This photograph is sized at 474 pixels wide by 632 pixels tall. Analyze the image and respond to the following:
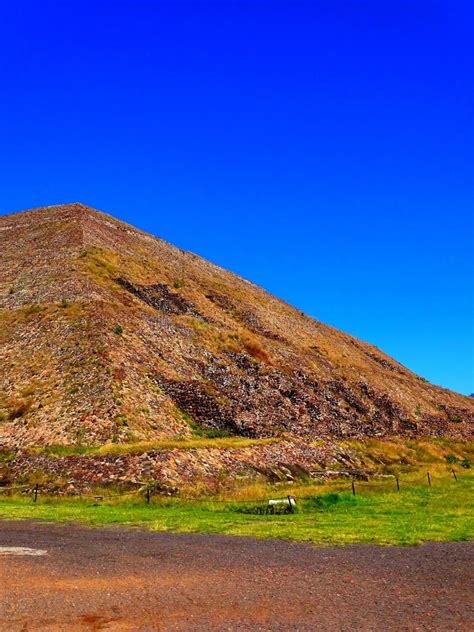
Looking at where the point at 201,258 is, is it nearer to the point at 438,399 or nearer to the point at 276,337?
the point at 276,337

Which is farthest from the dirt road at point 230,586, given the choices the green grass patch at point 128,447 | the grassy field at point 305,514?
the green grass patch at point 128,447

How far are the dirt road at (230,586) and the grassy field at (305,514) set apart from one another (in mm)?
1875

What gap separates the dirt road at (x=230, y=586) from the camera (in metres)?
9.38

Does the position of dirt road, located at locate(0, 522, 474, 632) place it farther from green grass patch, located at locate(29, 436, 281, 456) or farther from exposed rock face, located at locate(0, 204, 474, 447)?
exposed rock face, located at locate(0, 204, 474, 447)

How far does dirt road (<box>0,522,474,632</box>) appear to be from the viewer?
938 centimetres

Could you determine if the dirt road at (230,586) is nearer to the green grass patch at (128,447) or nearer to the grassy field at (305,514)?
the grassy field at (305,514)

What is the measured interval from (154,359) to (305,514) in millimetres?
23661

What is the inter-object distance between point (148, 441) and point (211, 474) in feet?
16.0

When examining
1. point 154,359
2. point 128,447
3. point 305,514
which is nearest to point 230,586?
point 305,514

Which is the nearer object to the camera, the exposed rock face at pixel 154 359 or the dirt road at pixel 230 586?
the dirt road at pixel 230 586

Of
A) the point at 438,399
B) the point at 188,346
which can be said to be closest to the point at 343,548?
the point at 188,346

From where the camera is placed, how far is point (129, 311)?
50.8 metres

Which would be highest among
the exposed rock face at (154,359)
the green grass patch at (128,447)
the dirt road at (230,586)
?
the exposed rock face at (154,359)

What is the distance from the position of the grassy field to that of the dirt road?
1.88 meters
